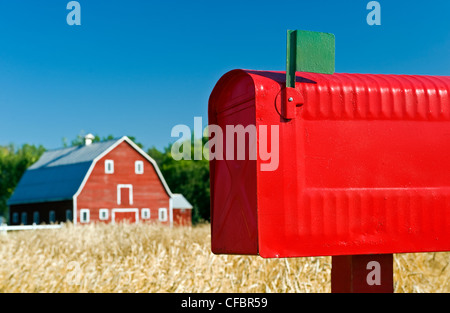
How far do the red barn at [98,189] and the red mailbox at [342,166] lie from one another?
89.9ft

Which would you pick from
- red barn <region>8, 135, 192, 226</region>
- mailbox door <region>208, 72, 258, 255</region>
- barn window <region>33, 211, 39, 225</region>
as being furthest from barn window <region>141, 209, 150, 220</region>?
mailbox door <region>208, 72, 258, 255</region>

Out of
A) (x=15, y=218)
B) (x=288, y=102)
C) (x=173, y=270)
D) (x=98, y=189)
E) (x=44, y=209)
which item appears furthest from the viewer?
(x=15, y=218)

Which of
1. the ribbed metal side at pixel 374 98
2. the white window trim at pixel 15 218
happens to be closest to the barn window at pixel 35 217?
the white window trim at pixel 15 218

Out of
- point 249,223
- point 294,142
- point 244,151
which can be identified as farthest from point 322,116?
point 249,223

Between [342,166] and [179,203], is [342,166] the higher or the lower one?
the higher one

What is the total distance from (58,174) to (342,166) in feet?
104

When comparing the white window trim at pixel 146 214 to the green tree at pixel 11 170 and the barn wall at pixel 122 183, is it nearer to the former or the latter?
the barn wall at pixel 122 183

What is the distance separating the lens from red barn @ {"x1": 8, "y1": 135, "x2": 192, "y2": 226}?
97.6ft

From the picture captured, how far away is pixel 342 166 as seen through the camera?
1.72 m

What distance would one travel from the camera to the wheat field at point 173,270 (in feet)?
16.7

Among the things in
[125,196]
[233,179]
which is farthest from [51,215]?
[233,179]

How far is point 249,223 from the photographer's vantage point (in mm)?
1785

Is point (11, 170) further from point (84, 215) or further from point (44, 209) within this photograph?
point (84, 215)
